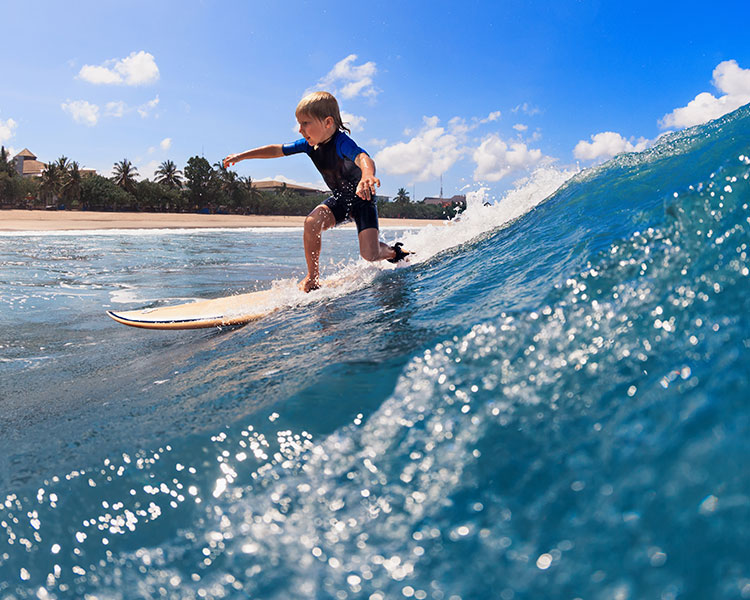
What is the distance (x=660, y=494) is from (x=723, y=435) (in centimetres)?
16

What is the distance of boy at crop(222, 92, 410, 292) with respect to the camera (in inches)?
143

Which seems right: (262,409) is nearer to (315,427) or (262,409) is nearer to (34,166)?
(315,427)

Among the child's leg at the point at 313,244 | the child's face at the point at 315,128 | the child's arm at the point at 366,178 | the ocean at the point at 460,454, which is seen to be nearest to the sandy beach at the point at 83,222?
the child's face at the point at 315,128

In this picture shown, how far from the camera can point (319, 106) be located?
12.0 feet

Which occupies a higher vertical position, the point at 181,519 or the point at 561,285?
the point at 561,285

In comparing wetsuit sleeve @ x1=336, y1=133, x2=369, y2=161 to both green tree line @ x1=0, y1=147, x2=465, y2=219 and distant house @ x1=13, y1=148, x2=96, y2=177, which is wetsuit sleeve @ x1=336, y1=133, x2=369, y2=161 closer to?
green tree line @ x1=0, y1=147, x2=465, y2=219

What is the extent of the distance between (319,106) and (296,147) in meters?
0.51

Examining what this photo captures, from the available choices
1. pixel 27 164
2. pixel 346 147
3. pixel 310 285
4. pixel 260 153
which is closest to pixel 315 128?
pixel 346 147

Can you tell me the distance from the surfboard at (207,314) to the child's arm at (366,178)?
3.00 ft

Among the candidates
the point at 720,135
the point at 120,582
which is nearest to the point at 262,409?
the point at 120,582

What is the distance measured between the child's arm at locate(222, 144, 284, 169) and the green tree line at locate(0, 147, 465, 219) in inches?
2269

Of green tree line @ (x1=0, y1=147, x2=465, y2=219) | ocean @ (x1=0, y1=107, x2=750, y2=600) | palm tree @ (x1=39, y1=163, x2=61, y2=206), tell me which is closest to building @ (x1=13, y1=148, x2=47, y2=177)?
green tree line @ (x1=0, y1=147, x2=465, y2=219)

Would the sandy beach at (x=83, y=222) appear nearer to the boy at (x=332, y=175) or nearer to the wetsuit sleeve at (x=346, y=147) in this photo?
the boy at (x=332, y=175)

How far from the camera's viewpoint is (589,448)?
94cm
